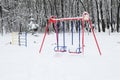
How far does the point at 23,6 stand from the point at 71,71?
35044 mm

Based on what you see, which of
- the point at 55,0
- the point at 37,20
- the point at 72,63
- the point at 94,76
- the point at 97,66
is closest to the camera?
the point at 94,76

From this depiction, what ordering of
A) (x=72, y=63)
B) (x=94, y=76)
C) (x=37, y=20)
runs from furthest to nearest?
(x=37, y=20), (x=72, y=63), (x=94, y=76)

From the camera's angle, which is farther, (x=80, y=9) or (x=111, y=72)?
(x=80, y=9)

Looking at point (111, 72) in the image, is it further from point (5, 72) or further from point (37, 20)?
point (37, 20)

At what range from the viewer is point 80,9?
45.5 metres

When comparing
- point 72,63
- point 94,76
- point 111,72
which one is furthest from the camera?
point 72,63

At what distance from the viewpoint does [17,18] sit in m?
39.8

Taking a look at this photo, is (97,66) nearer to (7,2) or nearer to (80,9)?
(7,2)

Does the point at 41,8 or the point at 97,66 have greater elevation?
the point at 41,8

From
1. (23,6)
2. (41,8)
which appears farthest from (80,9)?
(23,6)

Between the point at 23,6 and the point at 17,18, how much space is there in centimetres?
427

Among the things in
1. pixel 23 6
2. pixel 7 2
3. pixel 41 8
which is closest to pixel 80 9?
pixel 41 8

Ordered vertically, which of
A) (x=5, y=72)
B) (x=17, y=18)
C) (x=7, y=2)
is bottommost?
(x=5, y=72)

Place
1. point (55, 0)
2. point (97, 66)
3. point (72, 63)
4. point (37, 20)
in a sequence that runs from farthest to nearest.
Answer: point (37, 20) < point (55, 0) < point (72, 63) < point (97, 66)
